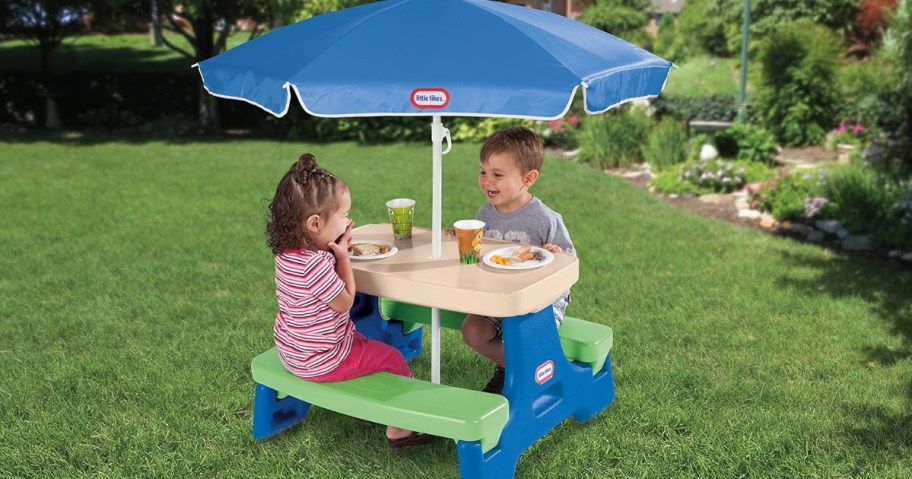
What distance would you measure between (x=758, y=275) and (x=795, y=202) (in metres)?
2.45

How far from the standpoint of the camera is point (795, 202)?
845cm

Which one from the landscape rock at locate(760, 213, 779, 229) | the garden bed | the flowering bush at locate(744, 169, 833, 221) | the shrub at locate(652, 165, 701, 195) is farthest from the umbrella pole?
the shrub at locate(652, 165, 701, 195)

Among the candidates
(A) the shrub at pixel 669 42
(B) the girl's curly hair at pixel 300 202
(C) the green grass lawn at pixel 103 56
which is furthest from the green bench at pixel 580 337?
(A) the shrub at pixel 669 42

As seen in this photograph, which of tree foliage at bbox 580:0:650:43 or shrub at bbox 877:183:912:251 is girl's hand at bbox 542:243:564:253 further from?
tree foliage at bbox 580:0:650:43

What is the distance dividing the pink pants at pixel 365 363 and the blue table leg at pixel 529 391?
0.54 m

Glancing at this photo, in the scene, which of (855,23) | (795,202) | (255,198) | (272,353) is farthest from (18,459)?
(855,23)

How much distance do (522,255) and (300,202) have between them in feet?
3.45

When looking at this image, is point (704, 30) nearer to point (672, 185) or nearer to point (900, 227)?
point (672, 185)

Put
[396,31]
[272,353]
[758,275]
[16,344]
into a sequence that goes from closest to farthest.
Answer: [396,31], [272,353], [16,344], [758,275]

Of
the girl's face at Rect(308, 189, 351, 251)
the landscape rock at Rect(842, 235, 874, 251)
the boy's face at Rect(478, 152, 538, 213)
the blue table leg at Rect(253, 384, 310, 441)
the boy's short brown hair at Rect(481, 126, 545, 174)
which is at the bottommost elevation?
the blue table leg at Rect(253, 384, 310, 441)

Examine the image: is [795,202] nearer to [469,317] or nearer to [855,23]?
[469,317]

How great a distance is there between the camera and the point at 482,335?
3.94 meters

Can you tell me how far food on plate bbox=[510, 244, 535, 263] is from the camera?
3754 millimetres

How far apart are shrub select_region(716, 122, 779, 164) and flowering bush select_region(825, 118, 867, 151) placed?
166 cm
